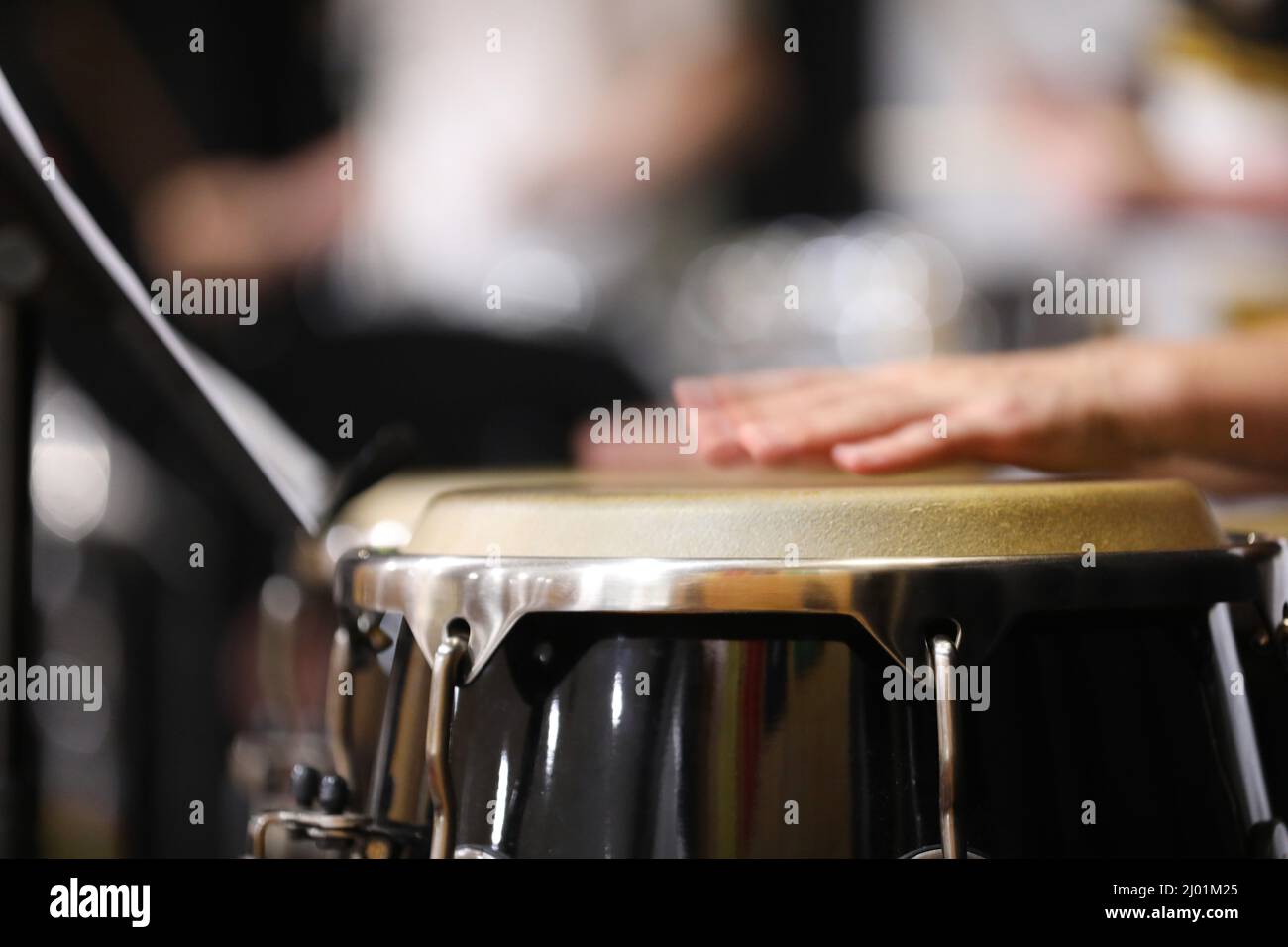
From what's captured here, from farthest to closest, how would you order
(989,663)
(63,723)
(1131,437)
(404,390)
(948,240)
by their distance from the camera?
1. (948,240)
2. (63,723)
3. (404,390)
4. (1131,437)
5. (989,663)

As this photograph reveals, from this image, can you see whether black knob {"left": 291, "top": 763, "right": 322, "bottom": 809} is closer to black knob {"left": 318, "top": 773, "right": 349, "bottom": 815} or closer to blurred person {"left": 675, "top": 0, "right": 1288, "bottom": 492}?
black knob {"left": 318, "top": 773, "right": 349, "bottom": 815}

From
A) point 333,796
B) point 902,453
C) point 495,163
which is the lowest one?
point 333,796

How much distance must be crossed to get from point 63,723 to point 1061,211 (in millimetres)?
1757

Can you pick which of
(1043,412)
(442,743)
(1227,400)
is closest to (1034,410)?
(1043,412)

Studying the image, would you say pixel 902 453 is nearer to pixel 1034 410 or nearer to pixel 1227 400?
pixel 1034 410

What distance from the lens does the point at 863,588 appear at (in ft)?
1.43

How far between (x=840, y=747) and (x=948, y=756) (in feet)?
0.13

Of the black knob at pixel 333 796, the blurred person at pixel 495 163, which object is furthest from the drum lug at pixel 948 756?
the blurred person at pixel 495 163

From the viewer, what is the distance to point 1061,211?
6.53 ft

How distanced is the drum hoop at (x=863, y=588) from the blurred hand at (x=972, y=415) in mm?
106

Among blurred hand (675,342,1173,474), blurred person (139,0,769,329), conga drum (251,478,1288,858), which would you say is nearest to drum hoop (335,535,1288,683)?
conga drum (251,478,1288,858)
